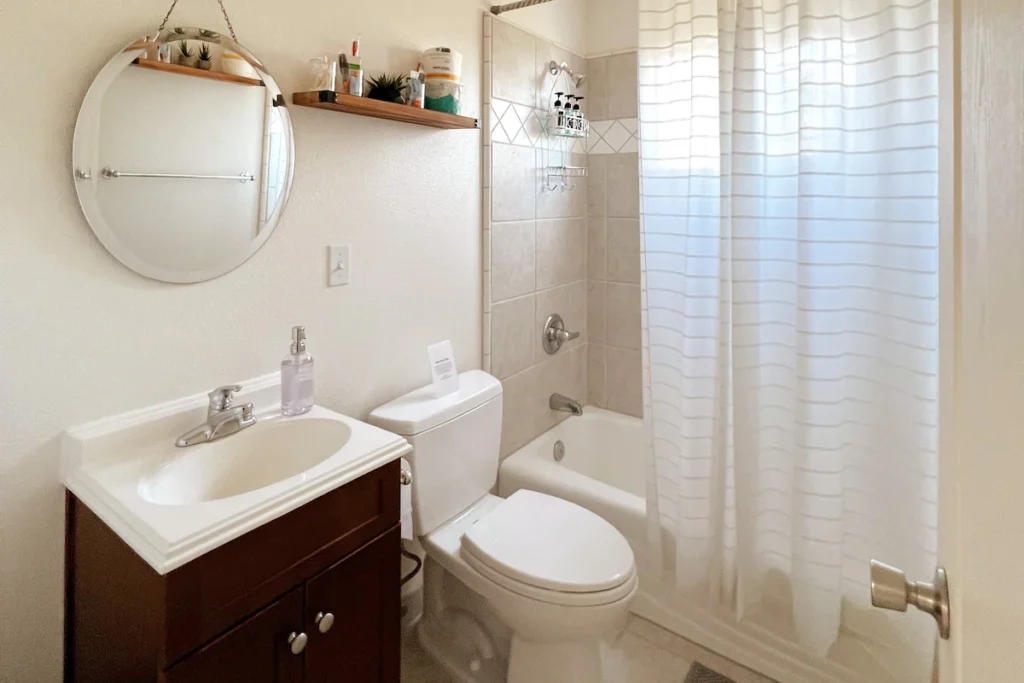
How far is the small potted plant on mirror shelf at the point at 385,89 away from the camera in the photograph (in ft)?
5.04

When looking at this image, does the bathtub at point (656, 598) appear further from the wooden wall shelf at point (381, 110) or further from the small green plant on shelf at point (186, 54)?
the small green plant on shelf at point (186, 54)

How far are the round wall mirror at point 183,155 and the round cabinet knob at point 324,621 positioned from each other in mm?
733

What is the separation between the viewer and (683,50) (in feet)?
5.62

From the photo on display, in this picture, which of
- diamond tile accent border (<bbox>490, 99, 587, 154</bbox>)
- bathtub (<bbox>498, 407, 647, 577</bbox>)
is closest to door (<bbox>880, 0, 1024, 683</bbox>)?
bathtub (<bbox>498, 407, 647, 577</bbox>)

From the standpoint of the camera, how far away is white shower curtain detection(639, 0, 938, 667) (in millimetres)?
1421

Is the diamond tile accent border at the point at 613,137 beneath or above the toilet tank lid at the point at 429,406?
above

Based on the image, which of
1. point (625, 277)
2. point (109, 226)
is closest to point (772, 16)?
point (625, 277)

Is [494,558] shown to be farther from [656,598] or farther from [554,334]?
[554,334]

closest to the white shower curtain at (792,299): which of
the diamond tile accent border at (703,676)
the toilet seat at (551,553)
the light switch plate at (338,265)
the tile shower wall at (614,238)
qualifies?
the diamond tile accent border at (703,676)

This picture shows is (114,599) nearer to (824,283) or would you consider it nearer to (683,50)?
(824,283)

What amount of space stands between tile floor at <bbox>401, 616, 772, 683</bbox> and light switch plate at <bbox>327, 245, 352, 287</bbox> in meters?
1.16

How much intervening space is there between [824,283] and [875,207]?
0.68ft

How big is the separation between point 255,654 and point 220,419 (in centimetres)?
48

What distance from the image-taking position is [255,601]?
3.40 ft
